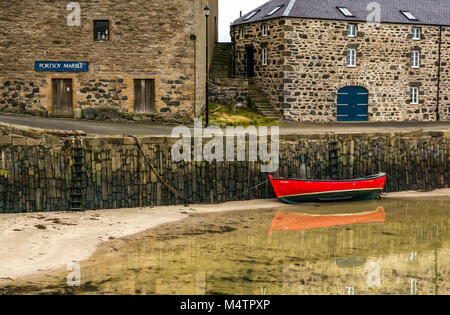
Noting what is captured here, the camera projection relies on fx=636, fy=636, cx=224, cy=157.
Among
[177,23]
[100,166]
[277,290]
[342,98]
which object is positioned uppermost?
[177,23]

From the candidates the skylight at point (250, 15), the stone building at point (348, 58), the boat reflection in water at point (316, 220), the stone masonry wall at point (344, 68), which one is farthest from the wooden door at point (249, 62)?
the boat reflection in water at point (316, 220)

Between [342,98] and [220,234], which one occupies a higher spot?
[342,98]

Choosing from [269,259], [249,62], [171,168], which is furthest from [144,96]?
[269,259]

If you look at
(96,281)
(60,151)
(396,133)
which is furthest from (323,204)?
(96,281)

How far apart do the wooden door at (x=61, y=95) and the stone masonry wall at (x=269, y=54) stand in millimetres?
10008

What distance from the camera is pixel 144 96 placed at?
26.5m

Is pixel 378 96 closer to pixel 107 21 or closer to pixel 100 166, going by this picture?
pixel 107 21

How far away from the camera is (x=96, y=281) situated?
42.9ft

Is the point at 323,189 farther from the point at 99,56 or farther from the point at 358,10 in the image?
the point at 358,10

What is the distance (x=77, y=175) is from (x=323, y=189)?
815cm

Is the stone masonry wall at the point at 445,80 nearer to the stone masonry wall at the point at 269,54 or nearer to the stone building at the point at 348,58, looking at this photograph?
the stone building at the point at 348,58

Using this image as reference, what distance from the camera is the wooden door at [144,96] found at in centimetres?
2647

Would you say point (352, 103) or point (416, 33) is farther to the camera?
point (416, 33)

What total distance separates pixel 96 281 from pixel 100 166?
283 inches
